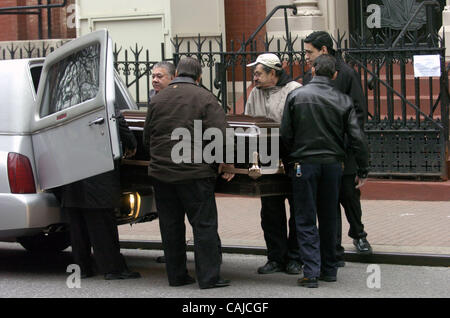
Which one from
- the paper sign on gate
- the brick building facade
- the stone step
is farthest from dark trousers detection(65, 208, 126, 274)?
the brick building facade

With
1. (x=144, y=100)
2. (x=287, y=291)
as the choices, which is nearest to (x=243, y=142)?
(x=287, y=291)

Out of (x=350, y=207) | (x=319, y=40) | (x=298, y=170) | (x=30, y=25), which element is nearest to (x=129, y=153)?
(x=298, y=170)

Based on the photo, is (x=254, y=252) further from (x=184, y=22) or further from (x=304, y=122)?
(x=184, y=22)

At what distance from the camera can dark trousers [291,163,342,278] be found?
7863 mm

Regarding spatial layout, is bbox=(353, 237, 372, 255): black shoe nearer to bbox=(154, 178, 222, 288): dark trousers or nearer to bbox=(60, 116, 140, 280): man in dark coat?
bbox=(154, 178, 222, 288): dark trousers

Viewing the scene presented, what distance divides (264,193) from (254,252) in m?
1.79

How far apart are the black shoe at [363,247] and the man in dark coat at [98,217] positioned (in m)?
2.15

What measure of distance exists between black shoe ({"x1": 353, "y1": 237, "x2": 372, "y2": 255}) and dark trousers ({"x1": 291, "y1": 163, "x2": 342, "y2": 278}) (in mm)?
→ 1018

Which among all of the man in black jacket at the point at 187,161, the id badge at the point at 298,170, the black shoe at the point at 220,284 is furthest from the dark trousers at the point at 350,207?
the man in black jacket at the point at 187,161

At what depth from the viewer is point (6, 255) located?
10070 millimetres

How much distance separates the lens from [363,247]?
9.09 metres

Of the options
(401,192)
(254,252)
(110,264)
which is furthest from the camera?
(401,192)

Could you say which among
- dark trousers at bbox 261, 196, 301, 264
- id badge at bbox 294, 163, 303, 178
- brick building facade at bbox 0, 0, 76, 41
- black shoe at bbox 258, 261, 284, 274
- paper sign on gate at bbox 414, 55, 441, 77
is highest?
brick building facade at bbox 0, 0, 76, 41

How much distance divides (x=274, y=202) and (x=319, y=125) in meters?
1.01
